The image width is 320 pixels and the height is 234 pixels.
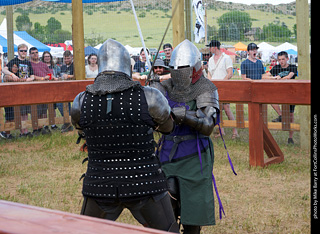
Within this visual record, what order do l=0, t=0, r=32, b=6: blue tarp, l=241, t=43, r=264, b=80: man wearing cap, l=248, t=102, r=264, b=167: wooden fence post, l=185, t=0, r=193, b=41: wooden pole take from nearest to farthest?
l=248, t=102, r=264, b=167: wooden fence post < l=185, t=0, r=193, b=41: wooden pole < l=241, t=43, r=264, b=80: man wearing cap < l=0, t=0, r=32, b=6: blue tarp

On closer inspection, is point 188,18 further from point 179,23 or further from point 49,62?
point 49,62

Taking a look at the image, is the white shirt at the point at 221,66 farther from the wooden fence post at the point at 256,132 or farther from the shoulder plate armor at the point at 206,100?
the shoulder plate armor at the point at 206,100

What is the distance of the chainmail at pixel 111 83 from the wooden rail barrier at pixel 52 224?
155 centimetres

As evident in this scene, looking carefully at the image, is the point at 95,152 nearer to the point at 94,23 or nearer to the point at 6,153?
the point at 6,153

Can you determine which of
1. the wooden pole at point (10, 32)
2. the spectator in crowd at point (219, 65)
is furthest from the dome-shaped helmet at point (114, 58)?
the wooden pole at point (10, 32)

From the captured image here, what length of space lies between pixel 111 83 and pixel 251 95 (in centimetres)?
375

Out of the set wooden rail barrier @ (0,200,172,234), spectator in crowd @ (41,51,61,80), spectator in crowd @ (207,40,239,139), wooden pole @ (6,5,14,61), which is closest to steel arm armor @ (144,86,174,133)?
wooden rail barrier @ (0,200,172,234)

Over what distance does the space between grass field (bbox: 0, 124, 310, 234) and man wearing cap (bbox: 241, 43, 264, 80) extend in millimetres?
1128

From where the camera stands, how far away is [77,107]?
310cm

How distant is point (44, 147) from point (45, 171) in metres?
1.52

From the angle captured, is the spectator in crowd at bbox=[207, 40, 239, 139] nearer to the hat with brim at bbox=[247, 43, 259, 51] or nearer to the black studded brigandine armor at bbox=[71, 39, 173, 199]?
the hat with brim at bbox=[247, 43, 259, 51]

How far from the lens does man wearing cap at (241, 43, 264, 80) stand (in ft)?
28.0

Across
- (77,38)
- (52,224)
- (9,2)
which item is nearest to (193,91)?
(52,224)

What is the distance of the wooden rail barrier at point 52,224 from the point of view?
130cm
